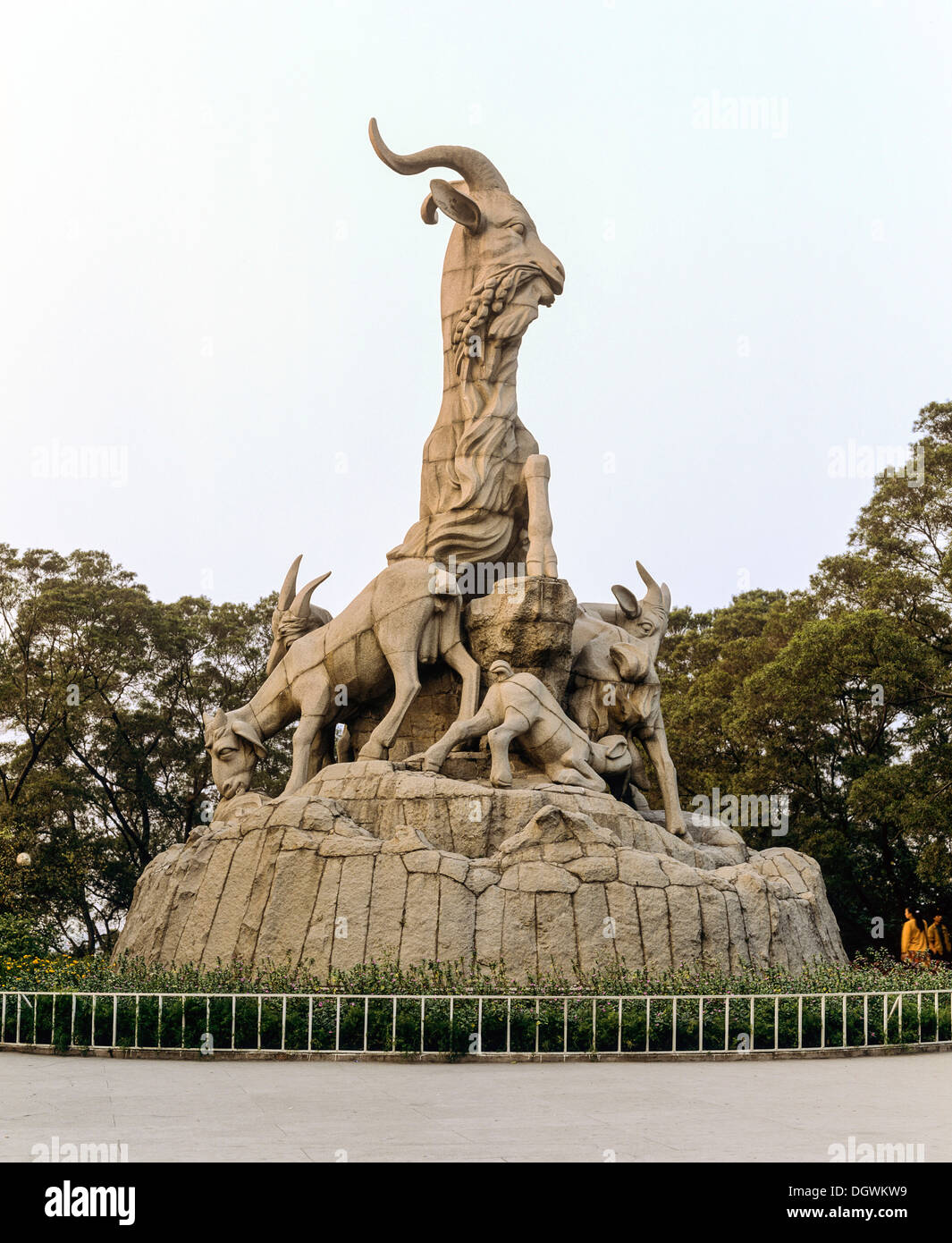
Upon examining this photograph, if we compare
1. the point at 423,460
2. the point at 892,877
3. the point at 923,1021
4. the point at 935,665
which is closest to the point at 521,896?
the point at 923,1021

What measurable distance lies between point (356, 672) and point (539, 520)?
8.35ft

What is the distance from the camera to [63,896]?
94.6ft

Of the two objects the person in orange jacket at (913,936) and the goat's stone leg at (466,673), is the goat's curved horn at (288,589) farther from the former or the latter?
the person in orange jacket at (913,936)

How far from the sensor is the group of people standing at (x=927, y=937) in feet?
77.2

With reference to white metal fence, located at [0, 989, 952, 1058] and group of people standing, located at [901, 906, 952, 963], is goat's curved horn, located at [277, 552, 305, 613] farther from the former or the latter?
group of people standing, located at [901, 906, 952, 963]

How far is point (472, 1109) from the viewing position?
7523 millimetres

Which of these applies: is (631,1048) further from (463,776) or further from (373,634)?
(373,634)

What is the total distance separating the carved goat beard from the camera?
16031 millimetres

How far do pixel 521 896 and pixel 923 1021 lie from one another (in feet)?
11.0

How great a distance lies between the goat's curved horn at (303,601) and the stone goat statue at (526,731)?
112 inches

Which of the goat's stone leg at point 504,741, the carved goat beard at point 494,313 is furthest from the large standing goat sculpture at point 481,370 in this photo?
the goat's stone leg at point 504,741

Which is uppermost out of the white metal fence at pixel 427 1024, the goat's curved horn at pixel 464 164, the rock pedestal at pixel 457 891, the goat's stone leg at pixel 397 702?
the goat's curved horn at pixel 464 164

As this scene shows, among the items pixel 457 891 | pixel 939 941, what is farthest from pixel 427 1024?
pixel 939 941

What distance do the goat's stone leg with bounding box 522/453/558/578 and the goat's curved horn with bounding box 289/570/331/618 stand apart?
271 centimetres
